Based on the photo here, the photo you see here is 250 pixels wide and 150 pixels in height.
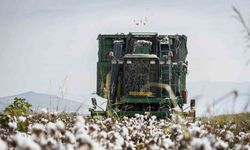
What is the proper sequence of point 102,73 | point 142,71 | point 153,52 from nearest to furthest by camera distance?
point 142,71
point 153,52
point 102,73

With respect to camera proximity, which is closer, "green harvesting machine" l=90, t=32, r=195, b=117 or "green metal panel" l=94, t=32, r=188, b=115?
"green harvesting machine" l=90, t=32, r=195, b=117

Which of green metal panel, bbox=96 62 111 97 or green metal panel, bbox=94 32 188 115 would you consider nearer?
green metal panel, bbox=94 32 188 115

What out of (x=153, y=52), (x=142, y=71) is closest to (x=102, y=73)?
(x=153, y=52)

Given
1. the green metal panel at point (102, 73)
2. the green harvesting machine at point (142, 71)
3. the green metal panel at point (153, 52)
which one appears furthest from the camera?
the green metal panel at point (102, 73)

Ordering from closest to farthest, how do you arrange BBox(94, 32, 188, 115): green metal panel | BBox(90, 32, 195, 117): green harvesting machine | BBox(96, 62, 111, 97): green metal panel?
BBox(90, 32, 195, 117): green harvesting machine
BBox(94, 32, 188, 115): green metal panel
BBox(96, 62, 111, 97): green metal panel

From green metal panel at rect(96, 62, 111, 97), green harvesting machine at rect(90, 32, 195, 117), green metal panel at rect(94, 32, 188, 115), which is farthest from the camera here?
green metal panel at rect(96, 62, 111, 97)

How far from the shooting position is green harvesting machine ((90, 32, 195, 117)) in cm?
1870

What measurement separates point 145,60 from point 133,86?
3.37 feet

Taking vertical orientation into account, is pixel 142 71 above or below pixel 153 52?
below

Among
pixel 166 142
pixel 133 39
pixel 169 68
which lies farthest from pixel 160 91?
pixel 166 142

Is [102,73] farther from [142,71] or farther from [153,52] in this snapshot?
[142,71]

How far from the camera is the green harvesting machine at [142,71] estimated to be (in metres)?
18.7

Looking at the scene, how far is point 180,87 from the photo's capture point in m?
20.6

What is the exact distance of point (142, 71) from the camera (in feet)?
61.0
